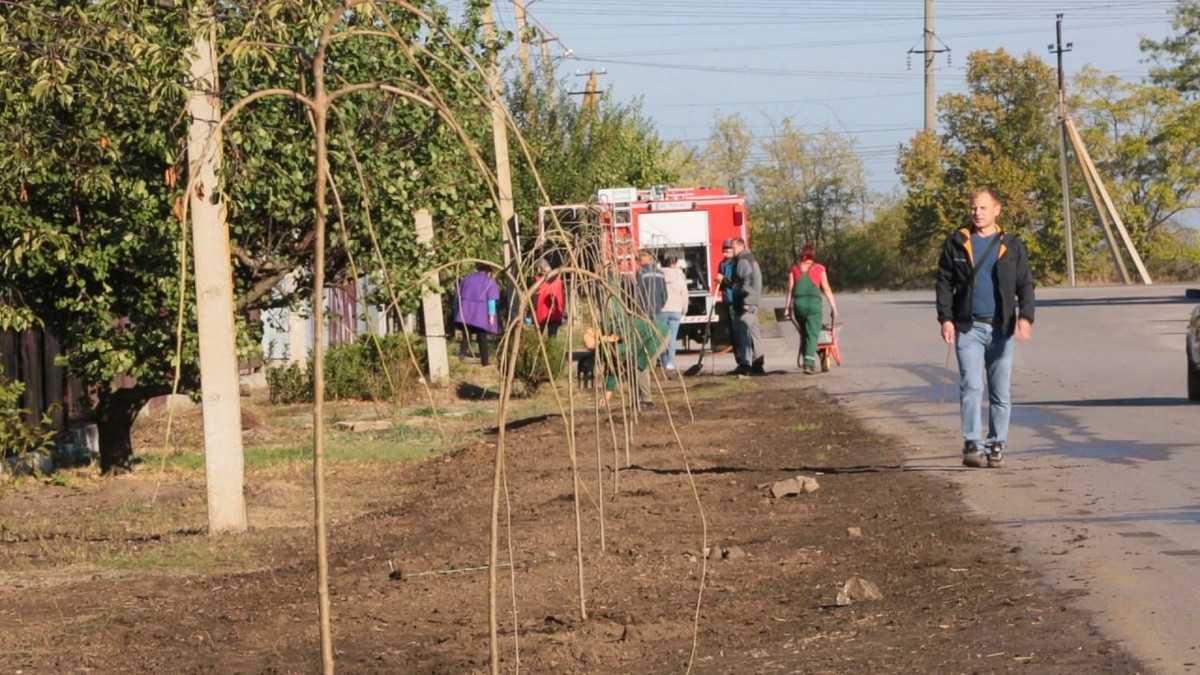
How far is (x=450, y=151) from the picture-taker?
1303 centimetres

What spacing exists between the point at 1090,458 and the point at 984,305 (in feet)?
4.90

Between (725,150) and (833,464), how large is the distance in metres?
79.7

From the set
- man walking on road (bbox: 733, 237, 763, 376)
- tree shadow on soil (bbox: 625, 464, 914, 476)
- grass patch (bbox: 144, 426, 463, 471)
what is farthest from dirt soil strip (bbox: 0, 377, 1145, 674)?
man walking on road (bbox: 733, 237, 763, 376)

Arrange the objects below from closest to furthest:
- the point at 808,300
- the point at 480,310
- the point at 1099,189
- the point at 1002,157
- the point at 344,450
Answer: the point at 344,450, the point at 808,300, the point at 480,310, the point at 1099,189, the point at 1002,157

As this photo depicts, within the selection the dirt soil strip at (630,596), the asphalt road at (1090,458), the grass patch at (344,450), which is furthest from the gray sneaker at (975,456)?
the grass patch at (344,450)

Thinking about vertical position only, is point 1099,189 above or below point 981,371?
above

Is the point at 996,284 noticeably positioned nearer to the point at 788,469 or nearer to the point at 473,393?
the point at 788,469

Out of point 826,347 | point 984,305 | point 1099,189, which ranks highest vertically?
point 1099,189

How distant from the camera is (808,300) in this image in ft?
71.9

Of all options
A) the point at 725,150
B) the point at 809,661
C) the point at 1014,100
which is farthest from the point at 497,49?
the point at 725,150

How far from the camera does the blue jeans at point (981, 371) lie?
1161cm

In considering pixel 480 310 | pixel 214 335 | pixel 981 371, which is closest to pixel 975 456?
pixel 981 371

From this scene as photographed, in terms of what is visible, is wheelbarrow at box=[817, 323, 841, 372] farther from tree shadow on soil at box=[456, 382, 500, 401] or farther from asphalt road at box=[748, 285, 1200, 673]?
tree shadow on soil at box=[456, 382, 500, 401]

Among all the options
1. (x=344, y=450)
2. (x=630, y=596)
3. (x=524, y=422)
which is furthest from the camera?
(x=524, y=422)
